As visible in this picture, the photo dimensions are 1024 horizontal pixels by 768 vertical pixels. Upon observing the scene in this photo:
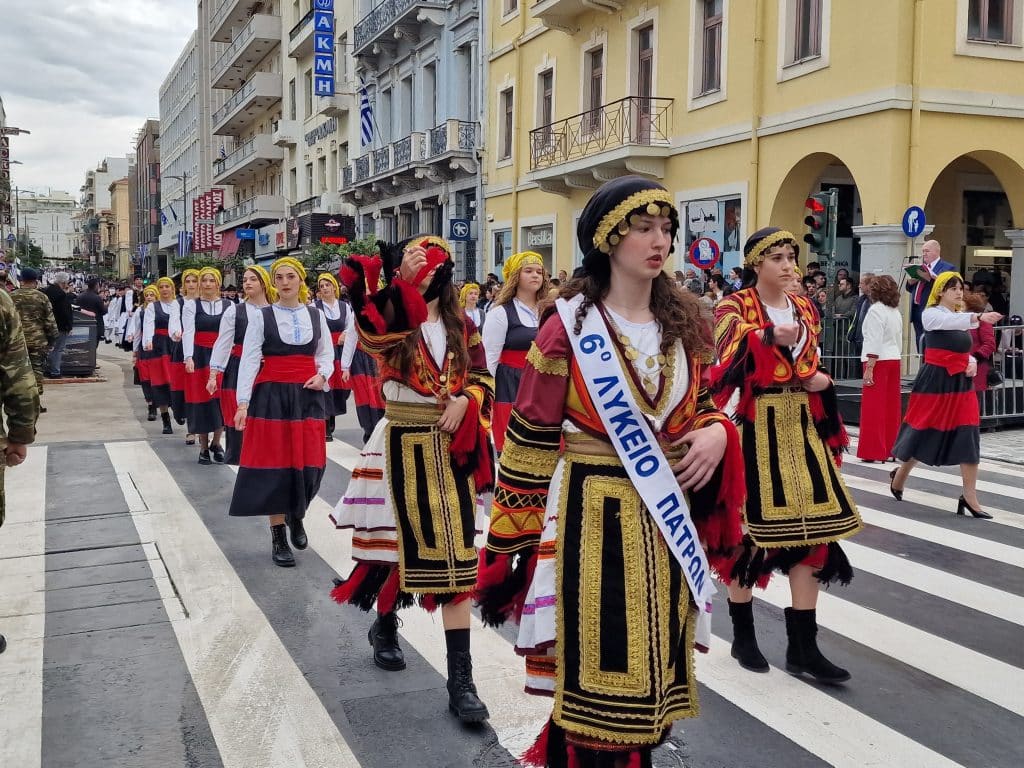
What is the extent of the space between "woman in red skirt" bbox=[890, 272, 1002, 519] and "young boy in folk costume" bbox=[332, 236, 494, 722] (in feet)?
16.6

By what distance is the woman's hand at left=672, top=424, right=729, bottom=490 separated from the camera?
2877 millimetres

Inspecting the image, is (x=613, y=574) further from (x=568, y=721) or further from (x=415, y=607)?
(x=415, y=607)

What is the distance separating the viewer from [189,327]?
37.4 feet

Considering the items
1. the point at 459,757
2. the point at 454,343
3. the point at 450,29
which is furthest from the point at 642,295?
the point at 450,29

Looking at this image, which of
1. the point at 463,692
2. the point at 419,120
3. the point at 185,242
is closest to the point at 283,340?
the point at 463,692

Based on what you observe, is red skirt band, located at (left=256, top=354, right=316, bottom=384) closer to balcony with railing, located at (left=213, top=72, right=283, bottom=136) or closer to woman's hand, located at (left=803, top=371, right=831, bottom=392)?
woman's hand, located at (left=803, top=371, right=831, bottom=392)

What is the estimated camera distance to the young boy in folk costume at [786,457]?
4594 mm

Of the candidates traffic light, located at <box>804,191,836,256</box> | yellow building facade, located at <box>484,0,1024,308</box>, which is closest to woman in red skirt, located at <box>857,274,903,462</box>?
traffic light, located at <box>804,191,836,256</box>

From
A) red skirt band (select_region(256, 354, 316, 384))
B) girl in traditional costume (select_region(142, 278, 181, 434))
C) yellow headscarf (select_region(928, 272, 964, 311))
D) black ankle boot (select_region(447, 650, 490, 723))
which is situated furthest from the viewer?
girl in traditional costume (select_region(142, 278, 181, 434))

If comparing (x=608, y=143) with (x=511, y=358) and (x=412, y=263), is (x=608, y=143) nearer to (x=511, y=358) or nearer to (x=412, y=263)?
(x=511, y=358)

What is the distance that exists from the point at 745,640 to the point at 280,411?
3407 mm

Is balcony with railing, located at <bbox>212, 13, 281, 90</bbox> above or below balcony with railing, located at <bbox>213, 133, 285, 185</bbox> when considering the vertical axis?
above

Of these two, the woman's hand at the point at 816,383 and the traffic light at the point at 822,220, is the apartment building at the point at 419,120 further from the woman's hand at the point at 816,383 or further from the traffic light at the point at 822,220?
the woman's hand at the point at 816,383

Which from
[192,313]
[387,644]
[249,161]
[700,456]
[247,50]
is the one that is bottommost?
[387,644]
